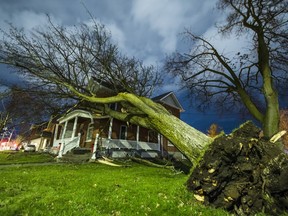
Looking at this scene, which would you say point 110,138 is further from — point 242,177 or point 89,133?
point 242,177

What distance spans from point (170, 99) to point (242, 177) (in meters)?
26.3

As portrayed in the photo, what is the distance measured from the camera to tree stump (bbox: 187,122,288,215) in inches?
171

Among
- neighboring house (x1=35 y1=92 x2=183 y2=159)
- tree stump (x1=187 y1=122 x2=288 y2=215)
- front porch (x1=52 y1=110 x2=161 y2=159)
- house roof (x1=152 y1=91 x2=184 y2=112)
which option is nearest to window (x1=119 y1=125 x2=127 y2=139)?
neighboring house (x1=35 y1=92 x2=183 y2=159)

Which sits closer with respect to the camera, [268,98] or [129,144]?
[268,98]

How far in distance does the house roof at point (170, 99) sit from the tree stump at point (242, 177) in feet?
75.9

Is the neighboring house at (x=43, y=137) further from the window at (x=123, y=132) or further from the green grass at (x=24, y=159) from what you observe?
the window at (x=123, y=132)

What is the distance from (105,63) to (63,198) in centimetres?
898

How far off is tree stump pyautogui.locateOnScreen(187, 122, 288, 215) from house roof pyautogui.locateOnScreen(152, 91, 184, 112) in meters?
23.1

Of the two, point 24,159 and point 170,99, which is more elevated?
point 170,99

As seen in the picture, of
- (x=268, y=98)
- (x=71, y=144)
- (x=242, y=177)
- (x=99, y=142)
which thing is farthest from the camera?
(x=71, y=144)

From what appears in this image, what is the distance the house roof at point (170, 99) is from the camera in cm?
2916

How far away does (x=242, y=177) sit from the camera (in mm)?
4754

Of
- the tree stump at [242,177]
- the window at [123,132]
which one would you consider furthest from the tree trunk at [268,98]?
the window at [123,132]

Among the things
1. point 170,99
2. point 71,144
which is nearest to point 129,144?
point 71,144
